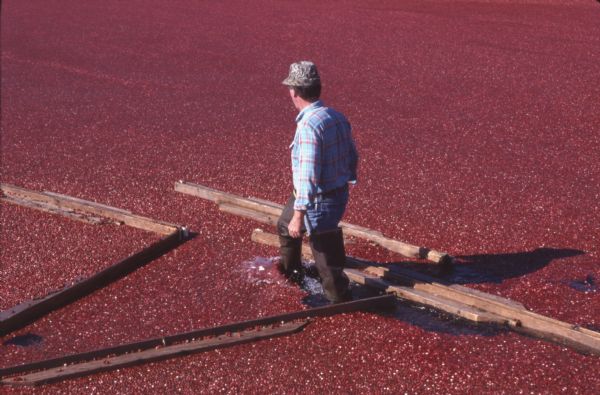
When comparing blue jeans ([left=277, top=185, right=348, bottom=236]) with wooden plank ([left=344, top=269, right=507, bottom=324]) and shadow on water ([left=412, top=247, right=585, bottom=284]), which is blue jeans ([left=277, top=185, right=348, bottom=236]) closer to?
wooden plank ([left=344, top=269, right=507, bottom=324])

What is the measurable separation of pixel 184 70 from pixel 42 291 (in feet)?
28.1

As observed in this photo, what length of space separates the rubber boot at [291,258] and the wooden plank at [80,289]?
4.31 feet

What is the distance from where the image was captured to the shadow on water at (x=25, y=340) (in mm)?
6109

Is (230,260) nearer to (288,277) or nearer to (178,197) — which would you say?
(288,277)

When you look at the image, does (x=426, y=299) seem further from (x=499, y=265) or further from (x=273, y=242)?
(x=273, y=242)

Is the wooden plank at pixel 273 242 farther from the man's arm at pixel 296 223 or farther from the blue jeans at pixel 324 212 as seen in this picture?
the man's arm at pixel 296 223

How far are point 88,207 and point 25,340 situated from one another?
244 centimetres

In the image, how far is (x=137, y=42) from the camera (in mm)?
17312

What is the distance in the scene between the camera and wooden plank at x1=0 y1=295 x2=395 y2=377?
5555 millimetres

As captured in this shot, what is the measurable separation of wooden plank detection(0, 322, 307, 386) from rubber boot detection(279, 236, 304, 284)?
78 centimetres

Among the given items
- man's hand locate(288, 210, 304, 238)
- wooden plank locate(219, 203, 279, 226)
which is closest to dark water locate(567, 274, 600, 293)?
man's hand locate(288, 210, 304, 238)

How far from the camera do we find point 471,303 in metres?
6.22

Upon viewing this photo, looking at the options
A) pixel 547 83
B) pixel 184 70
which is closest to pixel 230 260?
pixel 547 83

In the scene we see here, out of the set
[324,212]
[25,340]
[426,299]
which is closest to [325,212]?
[324,212]
